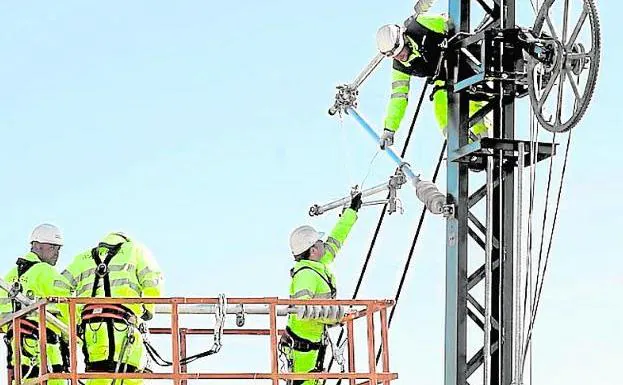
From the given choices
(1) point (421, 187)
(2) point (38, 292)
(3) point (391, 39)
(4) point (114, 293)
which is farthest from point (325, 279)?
(2) point (38, 292)

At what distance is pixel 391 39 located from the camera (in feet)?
44.5

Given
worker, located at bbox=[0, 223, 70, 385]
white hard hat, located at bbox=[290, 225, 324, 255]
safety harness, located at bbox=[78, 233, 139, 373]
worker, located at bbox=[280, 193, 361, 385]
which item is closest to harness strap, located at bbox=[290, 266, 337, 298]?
worker, located at bbox=[280, 193, 361, 385]

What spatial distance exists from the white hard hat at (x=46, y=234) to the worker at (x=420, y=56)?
343 cm

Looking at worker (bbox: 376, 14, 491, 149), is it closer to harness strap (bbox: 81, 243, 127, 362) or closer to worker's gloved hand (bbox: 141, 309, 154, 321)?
worker's gloved hand (bbox: 141, 309, 154, 321)

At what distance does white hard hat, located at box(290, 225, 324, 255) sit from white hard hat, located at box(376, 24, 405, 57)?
1926 mm

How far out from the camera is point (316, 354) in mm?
13727

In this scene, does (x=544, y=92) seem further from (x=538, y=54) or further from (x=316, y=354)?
(x=316, y=354)

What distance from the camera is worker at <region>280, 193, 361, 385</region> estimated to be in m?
13.4

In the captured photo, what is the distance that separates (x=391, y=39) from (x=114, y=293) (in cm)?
368

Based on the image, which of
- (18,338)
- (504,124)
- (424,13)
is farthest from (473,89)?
(18,338)

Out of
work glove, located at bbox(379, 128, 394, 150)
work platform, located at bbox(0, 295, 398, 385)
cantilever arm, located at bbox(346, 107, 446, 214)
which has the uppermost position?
work glove, located at bbox(379, 128, 394, 150)

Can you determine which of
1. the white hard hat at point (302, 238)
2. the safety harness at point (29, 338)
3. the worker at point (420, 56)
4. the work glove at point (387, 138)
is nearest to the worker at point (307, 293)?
the white hard hat at point (302, 238)

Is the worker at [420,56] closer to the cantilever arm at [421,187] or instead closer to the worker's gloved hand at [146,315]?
the cantilever arm at [421,187]

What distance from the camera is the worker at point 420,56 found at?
529 inches
